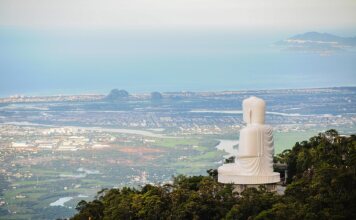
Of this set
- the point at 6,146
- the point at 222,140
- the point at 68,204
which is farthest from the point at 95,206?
the point at 6,146

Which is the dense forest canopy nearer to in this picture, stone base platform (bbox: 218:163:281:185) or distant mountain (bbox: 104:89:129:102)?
stone base platform (bbox: 218:163:281:185)

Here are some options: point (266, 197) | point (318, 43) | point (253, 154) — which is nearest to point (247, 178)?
point (253, 154)

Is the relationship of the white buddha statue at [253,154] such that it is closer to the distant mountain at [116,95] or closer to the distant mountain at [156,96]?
the distant mountain at [156,96]

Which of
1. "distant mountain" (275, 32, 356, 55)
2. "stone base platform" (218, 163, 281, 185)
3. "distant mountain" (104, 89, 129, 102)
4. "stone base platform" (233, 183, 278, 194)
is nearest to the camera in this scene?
"stone base platform" (233, 183, 278, 194)

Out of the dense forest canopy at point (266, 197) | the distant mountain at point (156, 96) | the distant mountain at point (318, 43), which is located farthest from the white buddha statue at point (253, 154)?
the distant mountain at point (318, 43)

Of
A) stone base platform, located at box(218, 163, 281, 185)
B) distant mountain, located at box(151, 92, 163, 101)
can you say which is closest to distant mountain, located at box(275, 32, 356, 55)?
→ distant mountain, located at box(151, 92, 163, 101)

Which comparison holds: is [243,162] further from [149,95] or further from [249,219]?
[149,95]

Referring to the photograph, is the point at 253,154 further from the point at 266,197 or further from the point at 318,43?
the point at 318,43
